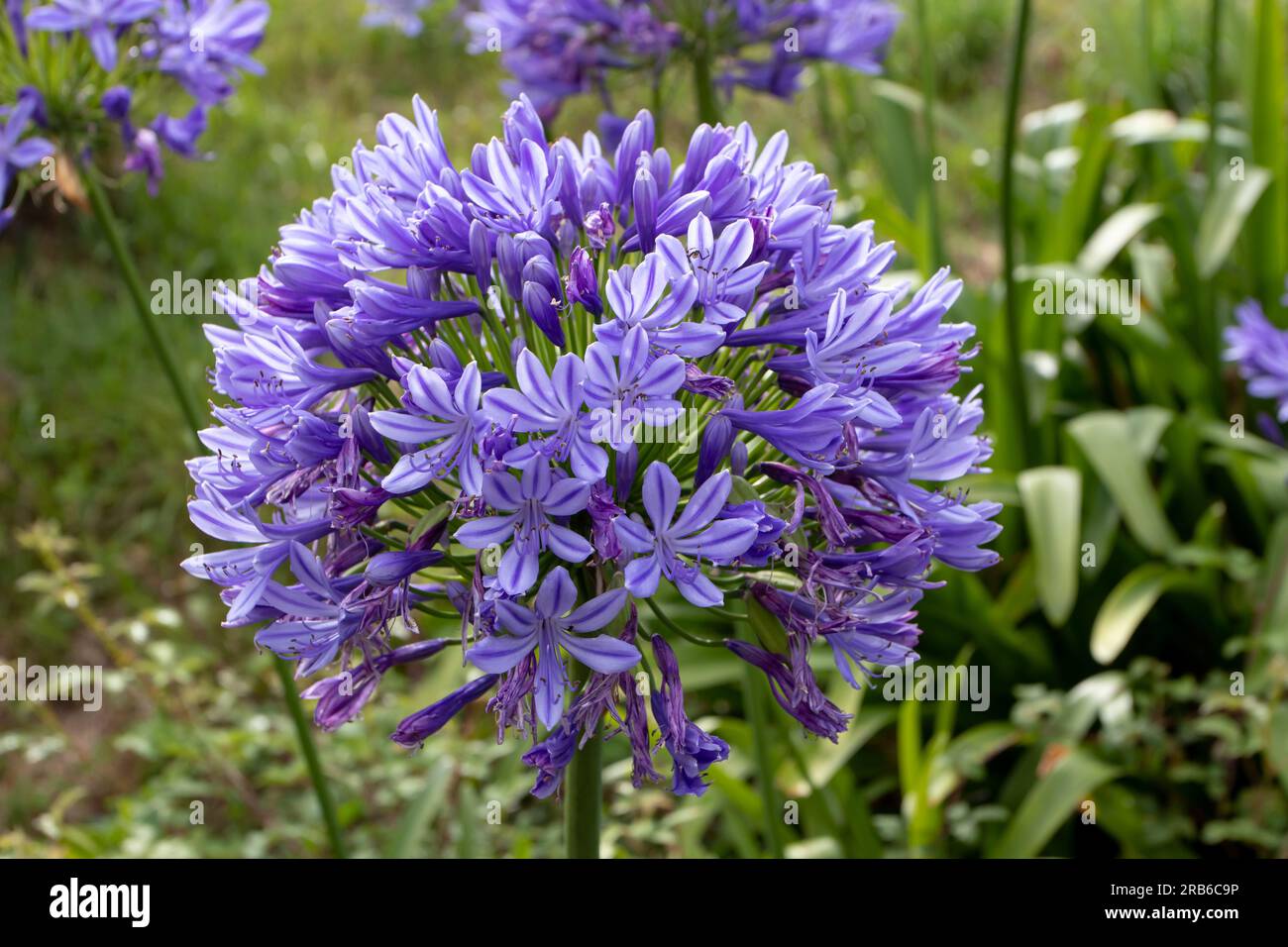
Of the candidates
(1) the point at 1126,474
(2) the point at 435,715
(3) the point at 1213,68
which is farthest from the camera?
(3) the point at 1213,68

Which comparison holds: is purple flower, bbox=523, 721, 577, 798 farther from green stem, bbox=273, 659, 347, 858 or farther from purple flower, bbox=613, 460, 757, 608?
green stem, bbox=273, 659, 347, 858

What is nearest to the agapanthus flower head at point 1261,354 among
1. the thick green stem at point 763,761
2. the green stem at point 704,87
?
the green stem at point 704,87

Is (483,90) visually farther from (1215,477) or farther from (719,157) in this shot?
(719,157)

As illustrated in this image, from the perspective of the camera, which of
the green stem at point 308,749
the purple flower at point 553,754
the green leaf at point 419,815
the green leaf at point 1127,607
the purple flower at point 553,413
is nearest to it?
the purple flower at point 553,413

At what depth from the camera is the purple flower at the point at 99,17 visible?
2.68 meters

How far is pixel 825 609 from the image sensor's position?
66.2 inches

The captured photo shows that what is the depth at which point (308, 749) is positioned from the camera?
2.60 metres

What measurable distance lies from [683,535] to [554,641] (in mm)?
229

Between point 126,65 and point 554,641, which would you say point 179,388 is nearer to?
point 126,65

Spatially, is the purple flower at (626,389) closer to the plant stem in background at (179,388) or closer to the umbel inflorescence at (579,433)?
the umbel inflorescence at (579,433)

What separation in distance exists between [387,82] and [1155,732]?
6984mm

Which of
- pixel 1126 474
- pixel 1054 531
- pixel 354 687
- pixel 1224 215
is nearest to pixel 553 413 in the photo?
pixel 354 687

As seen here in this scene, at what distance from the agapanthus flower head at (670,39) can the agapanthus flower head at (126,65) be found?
3.02ft

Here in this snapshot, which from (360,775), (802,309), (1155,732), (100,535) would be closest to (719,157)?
(802,309)
